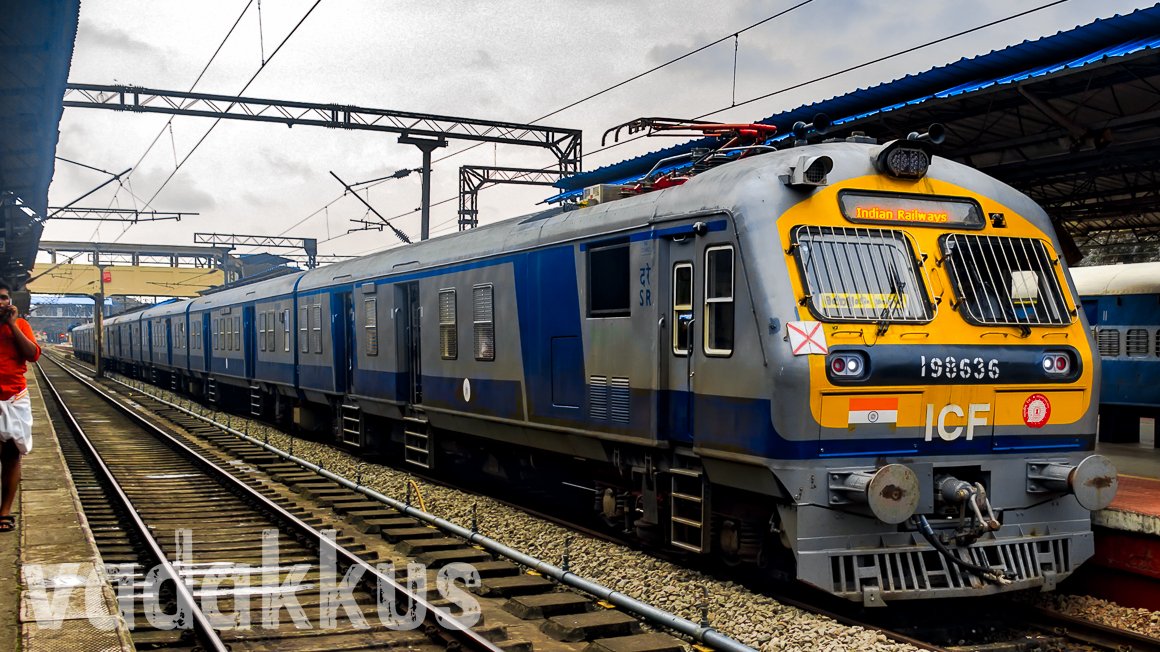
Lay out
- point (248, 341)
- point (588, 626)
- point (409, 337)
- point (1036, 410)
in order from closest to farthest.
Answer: point (588, 626), point (1036, 410), point (409, 337), point (248, 341)

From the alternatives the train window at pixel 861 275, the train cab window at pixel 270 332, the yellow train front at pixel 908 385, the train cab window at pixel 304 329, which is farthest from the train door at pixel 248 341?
the train window at pixel 861 275

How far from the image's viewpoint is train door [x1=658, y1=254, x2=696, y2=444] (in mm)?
8117

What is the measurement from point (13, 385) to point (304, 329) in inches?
444

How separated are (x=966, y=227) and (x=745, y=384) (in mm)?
2229

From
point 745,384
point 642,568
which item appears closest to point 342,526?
point 642,568

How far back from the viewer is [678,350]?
27.1 ft

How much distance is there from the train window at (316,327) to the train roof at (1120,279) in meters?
12.2

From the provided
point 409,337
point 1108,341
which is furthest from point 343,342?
point 1108,341

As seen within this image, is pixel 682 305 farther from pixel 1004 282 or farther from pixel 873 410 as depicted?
pixel 1004 282

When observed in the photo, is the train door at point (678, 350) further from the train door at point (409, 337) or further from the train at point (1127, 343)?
the train at point (1127, 343)

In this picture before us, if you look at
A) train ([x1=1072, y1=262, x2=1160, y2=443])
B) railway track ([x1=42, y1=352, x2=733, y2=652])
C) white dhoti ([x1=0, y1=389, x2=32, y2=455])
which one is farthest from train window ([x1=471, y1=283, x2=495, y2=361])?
train ([x1=1072, y1=262, x2=1160, y2=443])

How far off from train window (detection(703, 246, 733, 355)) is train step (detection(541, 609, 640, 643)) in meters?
2.05

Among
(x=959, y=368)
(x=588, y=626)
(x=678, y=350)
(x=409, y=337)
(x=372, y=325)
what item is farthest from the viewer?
(x=372, y=325)

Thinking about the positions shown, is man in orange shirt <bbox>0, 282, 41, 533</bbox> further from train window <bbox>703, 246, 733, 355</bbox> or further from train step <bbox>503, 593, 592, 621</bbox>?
train window <bbox>703, 246, 733, 355</bbox>
